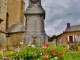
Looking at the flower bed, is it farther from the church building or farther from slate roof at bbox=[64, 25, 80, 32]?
slate roof at bbox=[64, 25, 80, 32]

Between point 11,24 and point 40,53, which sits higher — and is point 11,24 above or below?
below

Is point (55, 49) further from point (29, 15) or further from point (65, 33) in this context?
point (65, 33)

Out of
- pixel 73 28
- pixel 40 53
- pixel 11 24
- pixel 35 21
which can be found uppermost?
pixel 35 21

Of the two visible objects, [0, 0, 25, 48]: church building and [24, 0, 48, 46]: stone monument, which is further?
[0, 0, 25, 48]: church building

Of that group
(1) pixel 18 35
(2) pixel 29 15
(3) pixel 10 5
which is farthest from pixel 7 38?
(2) pixel 29 15

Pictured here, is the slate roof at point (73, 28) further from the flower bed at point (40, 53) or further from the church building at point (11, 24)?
the flower bed at point (40, 53)

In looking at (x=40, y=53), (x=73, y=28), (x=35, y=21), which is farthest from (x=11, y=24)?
(x=40, y=53)

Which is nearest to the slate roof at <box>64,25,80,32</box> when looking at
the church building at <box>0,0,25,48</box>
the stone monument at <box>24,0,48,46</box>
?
the church building at <box>0,0,25,48</box>

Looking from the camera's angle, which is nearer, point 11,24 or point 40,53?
point 40,53

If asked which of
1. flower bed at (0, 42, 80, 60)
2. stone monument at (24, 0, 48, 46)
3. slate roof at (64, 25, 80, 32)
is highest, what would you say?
stone monument at (24, 0, 48, 46)

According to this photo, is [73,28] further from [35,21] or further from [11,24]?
[35,21]

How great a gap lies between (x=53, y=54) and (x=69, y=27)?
41.3 metres

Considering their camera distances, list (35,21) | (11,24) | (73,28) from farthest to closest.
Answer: (73,28), (11,24), (35,21)

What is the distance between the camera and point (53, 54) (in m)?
5.71
